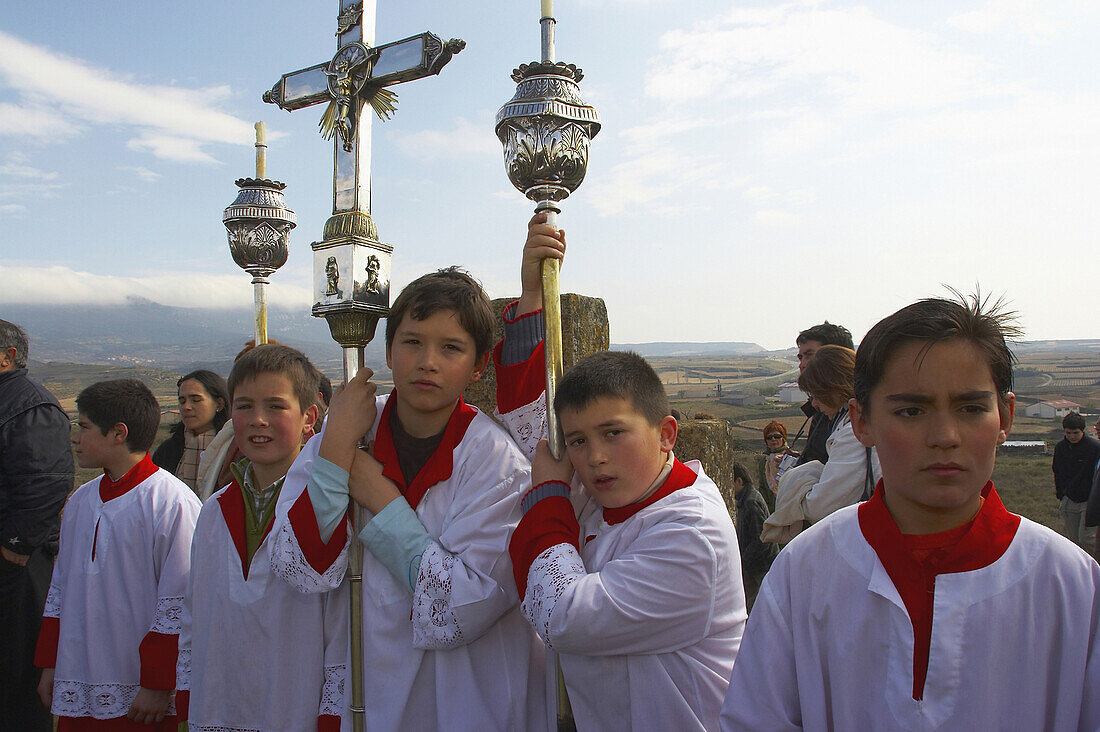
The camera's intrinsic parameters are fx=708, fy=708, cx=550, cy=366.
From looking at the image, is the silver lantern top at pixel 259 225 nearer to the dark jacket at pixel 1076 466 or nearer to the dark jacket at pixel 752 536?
Result: the dark jacket at pixel 752 536

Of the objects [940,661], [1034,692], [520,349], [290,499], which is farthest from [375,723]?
[1034,692]

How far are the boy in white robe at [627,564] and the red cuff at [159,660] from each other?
5.58 ft

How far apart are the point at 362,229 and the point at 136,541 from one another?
1868 millimetres

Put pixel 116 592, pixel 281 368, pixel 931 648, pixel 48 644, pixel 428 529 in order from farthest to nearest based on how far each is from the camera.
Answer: pixel 48 644 < pixel 116 592 < pixel 281 368 < pixel 428 529 < pixel 931 648

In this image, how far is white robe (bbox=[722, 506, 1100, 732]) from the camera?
Answer: 134 cm

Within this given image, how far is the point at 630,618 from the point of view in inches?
67.5

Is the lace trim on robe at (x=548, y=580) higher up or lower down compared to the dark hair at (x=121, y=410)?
lower down

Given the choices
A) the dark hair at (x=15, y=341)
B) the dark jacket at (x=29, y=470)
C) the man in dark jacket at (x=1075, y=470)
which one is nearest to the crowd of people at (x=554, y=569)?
the dark jacket at (x=29, y=470)

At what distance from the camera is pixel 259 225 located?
367 cm

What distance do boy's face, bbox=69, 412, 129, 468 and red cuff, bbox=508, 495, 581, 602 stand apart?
2.41 metres

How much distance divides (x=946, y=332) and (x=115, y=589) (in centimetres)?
326

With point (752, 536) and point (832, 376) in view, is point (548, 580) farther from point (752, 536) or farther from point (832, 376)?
point (752, 536)

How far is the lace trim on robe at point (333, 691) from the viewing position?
2.10 metres

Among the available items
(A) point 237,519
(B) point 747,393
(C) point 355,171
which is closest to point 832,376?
(C) point 355,171
